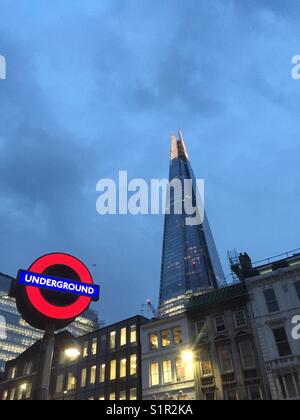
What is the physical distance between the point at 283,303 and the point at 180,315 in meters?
12.2

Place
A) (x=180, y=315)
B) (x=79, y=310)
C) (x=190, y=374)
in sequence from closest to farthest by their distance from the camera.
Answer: (x=79, y=310)
(x=190, y=374)
(x=180, y=315)

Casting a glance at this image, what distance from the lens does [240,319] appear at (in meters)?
39.4

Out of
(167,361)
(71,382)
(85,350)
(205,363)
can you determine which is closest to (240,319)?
(205,363)

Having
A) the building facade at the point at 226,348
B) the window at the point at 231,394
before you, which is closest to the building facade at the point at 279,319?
the building facade at the point at 226,348

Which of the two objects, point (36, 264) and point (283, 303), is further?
point (283, 303)

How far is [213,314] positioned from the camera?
4147 cm

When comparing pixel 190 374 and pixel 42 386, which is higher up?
pixel 190 374

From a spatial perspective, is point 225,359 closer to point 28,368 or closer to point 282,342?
point 282,342

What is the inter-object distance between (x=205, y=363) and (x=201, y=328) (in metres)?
3.88

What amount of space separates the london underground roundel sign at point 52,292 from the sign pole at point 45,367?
0.41m

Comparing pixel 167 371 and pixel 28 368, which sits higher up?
pixel 28 368

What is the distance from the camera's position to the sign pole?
13340 mm
